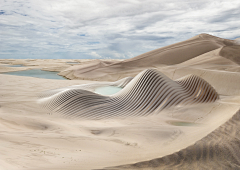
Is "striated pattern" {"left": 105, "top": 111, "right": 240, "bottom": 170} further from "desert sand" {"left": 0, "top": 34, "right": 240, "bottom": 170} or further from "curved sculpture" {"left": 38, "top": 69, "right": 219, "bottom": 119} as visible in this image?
"curved sculpture" {"left": 38, "top": 69, "right": 219, "bottom": 119}

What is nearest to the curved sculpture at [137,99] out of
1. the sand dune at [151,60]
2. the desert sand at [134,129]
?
the desert sand at [134,129]

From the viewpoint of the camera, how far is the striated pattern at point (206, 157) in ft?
8.57

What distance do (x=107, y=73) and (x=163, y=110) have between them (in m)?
14.5

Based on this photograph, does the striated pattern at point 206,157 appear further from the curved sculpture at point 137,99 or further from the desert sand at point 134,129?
A: the curved sculpture at point 137,99

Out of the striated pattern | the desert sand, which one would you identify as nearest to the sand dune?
the desert sand

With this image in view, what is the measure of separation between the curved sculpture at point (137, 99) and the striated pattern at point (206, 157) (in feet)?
13.0

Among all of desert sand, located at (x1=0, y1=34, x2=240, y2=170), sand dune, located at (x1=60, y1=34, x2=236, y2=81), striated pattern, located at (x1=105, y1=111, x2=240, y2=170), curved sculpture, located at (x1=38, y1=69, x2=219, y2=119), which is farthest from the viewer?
sand dune, located at (x1=60, y1=34, x2=236, y2=81)

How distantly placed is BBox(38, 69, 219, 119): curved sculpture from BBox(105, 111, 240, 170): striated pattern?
3.96 metres

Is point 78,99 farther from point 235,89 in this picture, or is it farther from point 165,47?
point 165,47

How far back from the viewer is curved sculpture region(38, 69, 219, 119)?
7.29 m

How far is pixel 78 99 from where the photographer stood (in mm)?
7793

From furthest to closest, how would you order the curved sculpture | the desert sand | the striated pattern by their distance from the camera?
the curved sculpture < the desert sand < the striated pattern

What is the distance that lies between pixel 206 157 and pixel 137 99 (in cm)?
504

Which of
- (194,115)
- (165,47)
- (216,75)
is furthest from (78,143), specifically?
(165,47)
